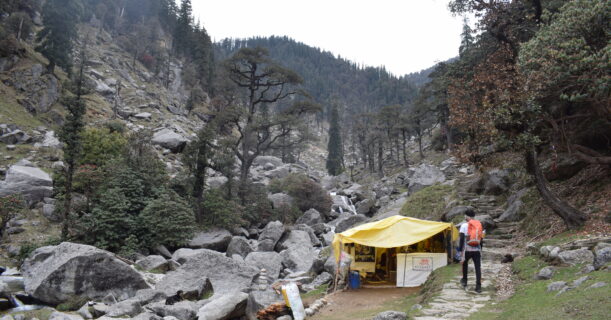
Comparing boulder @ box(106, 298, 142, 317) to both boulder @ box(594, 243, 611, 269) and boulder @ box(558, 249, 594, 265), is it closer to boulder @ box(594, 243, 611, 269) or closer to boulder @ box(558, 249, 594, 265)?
boulder @ box(558, 249, 594, 265)

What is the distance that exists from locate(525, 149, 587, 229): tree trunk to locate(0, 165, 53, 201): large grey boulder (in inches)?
1089

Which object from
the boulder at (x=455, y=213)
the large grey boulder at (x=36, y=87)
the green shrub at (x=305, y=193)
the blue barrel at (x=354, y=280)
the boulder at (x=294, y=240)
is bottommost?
the blue barrel at (x=354, y=280)

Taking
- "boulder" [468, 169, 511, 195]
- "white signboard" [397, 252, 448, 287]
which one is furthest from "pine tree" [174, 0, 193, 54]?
"white signboard" [397, 252, 448, 287]

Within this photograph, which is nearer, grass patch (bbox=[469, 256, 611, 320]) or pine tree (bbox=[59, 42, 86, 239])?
grass patch (bbox=[469, 256, 611, 320])

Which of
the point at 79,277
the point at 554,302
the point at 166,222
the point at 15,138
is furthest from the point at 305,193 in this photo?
the point at 554,302

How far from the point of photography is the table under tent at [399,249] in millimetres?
14430

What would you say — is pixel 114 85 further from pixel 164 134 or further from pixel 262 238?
pixel 262 238

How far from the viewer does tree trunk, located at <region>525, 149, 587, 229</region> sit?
12789 millimetres

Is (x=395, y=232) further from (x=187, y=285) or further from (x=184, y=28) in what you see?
(x=184, y=28)

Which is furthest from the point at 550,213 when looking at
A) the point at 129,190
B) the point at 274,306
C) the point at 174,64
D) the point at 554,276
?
the point at 174,64

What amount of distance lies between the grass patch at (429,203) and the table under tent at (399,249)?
797 centimetres

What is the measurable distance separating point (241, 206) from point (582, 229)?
2246cm

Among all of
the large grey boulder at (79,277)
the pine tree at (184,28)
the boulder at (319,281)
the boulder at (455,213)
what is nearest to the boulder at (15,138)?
the large grey boulder at (79,277)

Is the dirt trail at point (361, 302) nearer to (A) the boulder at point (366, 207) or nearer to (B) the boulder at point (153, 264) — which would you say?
(B) the boulder at point (153, 264)
